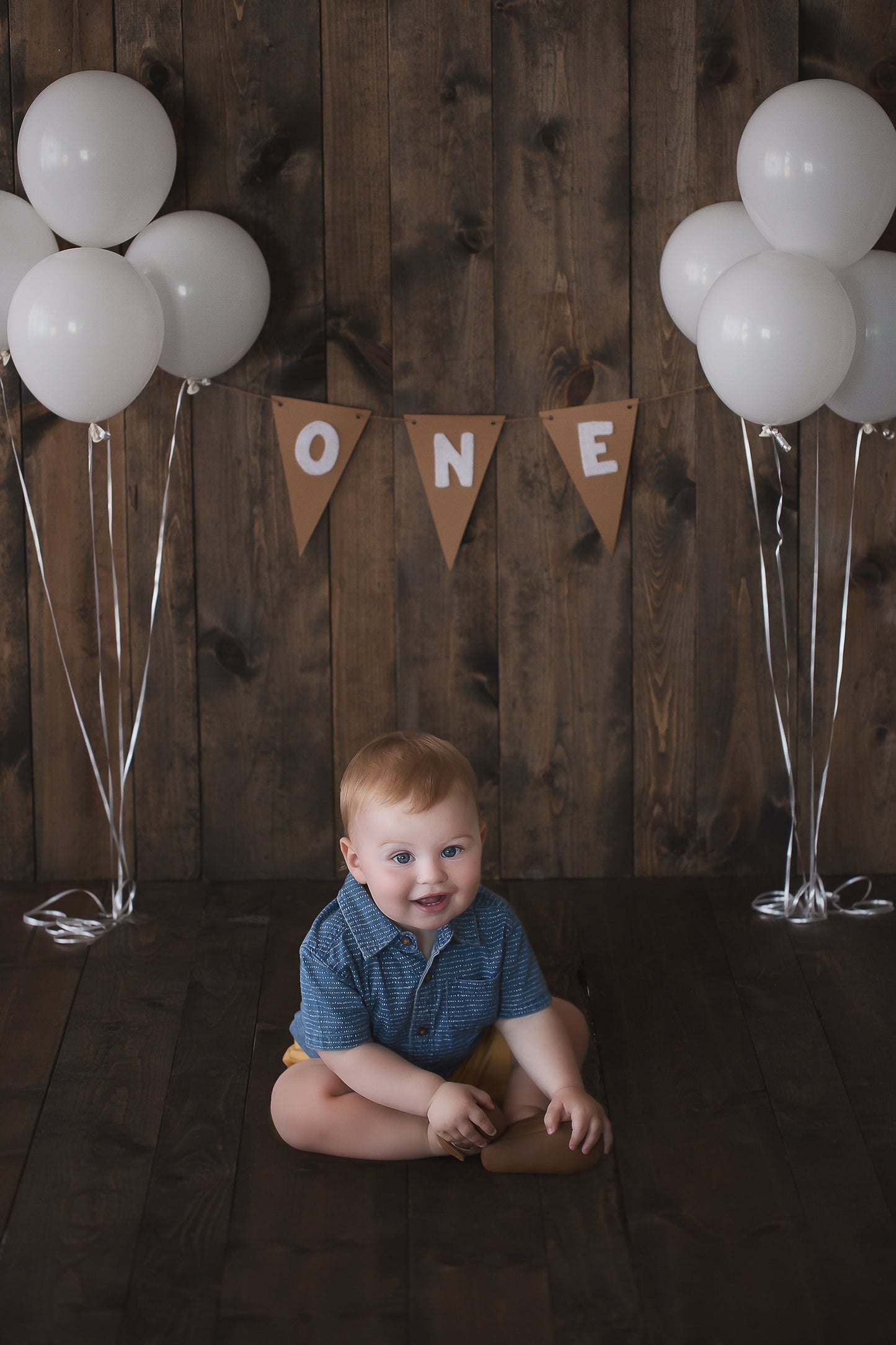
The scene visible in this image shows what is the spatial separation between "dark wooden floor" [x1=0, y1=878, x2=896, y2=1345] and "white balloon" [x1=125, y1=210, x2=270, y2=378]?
1042mm

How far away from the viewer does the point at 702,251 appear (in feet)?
6.88

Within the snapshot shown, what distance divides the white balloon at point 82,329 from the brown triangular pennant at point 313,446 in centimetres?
40

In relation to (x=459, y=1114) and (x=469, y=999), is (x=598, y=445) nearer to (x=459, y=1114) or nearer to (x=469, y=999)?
(x=469, y=999)

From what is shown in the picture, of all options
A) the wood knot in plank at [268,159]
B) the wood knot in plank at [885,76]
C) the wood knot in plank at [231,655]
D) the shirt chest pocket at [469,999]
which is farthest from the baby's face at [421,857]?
the wood knot in plank at [885,76]

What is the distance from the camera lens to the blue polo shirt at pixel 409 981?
1.62 m

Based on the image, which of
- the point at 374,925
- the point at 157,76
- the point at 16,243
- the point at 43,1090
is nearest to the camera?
the point at 374,925

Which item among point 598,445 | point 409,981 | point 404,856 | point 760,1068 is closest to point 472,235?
point 598,445

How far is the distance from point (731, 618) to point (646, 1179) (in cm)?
120

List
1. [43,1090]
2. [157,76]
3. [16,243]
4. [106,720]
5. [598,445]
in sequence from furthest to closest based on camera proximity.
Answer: [106,720] < [598,445] < [157,76] < [16,243] < [43,1090]

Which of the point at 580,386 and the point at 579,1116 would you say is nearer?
the point at 579,1116

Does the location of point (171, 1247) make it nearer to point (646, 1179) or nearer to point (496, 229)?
point (646, 1179)

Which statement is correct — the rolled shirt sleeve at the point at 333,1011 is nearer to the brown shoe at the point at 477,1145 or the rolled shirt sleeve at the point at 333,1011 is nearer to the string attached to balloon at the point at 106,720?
the brown shoe at the point at 477,1145

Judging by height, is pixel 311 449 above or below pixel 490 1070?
above

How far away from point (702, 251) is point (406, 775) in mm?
1091
